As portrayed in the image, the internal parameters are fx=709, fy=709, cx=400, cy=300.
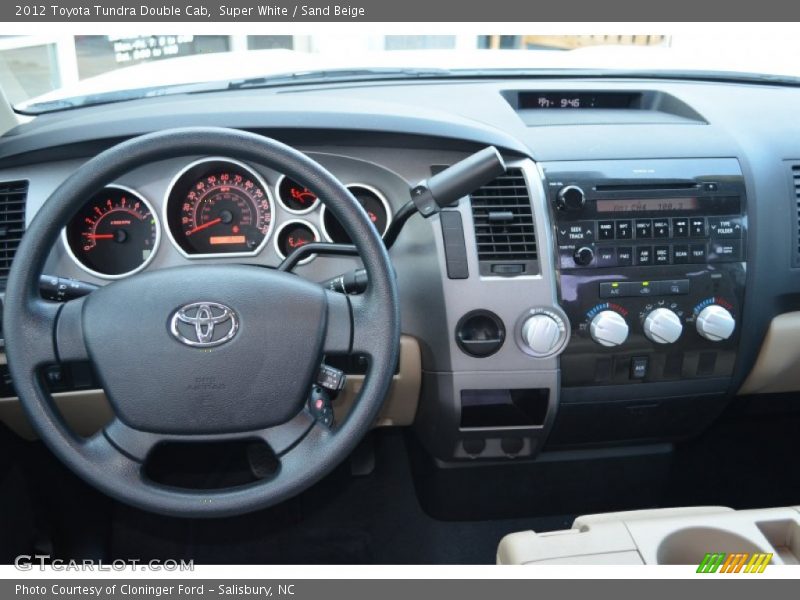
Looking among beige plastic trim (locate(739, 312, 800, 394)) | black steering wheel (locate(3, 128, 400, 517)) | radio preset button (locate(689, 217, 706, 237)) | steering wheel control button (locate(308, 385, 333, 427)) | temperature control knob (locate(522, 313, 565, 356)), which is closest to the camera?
black steering wheel (locate(3, 128, 400, 517))

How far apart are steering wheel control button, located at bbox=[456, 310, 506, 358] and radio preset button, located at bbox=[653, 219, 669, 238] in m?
0.38

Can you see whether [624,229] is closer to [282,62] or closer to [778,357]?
[778,357]

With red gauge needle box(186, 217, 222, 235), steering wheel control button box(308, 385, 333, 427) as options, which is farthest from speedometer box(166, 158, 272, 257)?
steering wheel control button box(308, 385, 333, 427)

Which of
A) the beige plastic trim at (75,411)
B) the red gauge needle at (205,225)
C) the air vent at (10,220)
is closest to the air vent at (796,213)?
the red gauge needle at (205,225)

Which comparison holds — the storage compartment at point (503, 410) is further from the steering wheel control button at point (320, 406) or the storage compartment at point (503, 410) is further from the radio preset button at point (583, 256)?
the steering wheel control button at point (320, 406)

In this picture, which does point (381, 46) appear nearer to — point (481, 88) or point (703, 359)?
point (481, 88)

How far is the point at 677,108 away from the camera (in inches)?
66.5

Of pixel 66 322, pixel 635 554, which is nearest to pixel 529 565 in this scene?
pixel 635 554

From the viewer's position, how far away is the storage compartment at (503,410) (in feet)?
5.13

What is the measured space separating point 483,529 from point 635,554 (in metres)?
1.00

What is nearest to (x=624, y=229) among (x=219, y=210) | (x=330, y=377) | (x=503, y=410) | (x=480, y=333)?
(x=480, y=333)

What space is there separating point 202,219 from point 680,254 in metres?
1.01

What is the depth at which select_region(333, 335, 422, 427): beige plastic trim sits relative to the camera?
1.51m

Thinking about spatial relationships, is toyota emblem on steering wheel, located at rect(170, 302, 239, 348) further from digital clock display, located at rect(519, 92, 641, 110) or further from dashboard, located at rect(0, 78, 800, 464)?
digital clock display, located at rect(519, 92, 641, 110)
